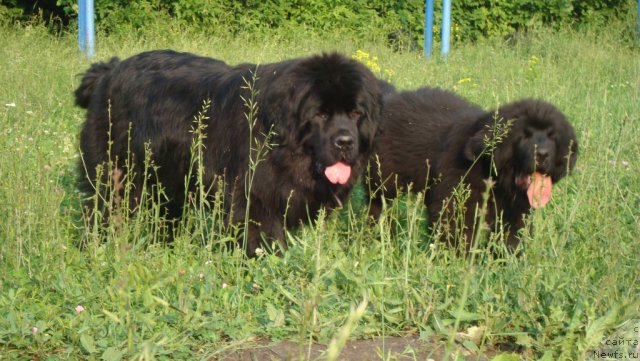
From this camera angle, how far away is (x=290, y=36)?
14062 millimetres

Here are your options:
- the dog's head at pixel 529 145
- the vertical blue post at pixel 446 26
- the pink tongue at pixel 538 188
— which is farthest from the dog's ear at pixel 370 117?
the vertical blue post at pixel 446 26

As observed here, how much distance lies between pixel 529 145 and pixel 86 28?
305 inches

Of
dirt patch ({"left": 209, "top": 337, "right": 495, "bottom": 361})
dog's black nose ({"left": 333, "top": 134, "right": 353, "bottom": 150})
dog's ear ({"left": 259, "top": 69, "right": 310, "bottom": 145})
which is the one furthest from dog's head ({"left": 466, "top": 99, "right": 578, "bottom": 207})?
dirt patch ({"left": 209, "top": 337, "right": 495, "bottom": 361})

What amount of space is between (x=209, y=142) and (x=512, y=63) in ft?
23.2

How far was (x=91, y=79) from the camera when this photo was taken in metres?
5.59

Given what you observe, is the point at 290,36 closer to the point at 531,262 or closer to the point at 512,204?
the point at 512,204

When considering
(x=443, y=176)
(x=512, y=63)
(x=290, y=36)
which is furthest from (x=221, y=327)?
(x=290, y=36)

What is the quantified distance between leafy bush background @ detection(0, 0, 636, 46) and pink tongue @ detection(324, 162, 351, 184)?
363 inches

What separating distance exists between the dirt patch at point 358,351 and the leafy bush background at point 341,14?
35.3 feet

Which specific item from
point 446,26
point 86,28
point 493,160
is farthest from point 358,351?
point 446,26

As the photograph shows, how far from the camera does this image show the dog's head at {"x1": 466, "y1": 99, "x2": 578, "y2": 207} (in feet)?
16.5

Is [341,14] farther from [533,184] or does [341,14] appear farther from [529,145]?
[533,184]

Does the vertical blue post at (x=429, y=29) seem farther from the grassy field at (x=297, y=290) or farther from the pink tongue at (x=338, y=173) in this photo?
the pink tongue at (x=338, y=173)

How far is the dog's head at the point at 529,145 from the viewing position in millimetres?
5035
